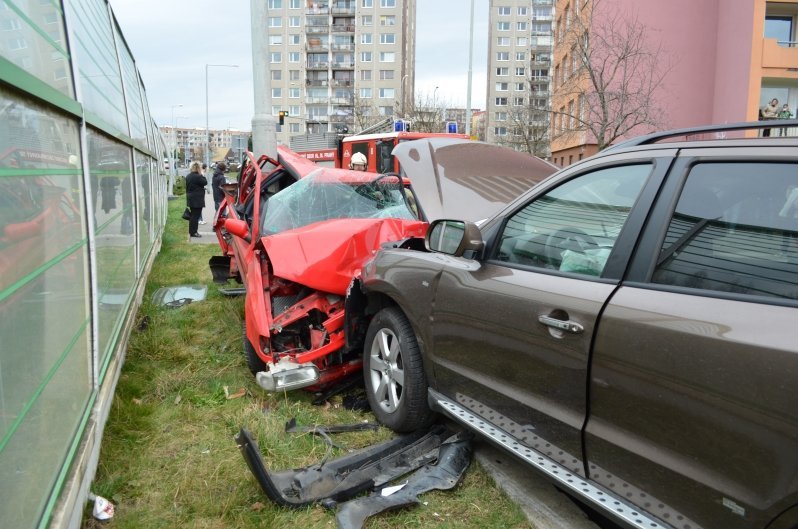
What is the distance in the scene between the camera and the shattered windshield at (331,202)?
520 centimetres

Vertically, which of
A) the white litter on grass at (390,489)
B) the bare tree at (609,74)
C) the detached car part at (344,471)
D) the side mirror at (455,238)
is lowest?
the white litter on grass at (390,489)

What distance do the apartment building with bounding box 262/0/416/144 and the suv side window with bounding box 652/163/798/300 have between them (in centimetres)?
8185

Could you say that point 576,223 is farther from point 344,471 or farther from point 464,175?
point 464,175

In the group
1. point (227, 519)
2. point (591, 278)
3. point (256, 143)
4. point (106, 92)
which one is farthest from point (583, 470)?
point (256, 143)

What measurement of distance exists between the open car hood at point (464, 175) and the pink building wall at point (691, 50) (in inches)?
1035

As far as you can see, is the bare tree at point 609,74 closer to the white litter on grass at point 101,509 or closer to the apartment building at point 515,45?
the white litter on grass at point 101,509

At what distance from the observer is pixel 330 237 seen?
4488mm

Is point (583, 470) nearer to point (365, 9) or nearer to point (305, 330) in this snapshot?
point (305, 330)

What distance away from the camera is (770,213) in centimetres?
202

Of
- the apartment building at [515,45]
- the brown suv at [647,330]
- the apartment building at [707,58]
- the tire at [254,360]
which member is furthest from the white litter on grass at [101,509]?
the apartment building at [515,45]

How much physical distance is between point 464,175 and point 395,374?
1.84 meters

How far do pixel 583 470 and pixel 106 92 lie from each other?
4493 mm

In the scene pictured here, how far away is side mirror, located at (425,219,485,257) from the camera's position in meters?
3.02

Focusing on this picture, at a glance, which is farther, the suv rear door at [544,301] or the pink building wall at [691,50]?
the pink building wall at [691,50]
